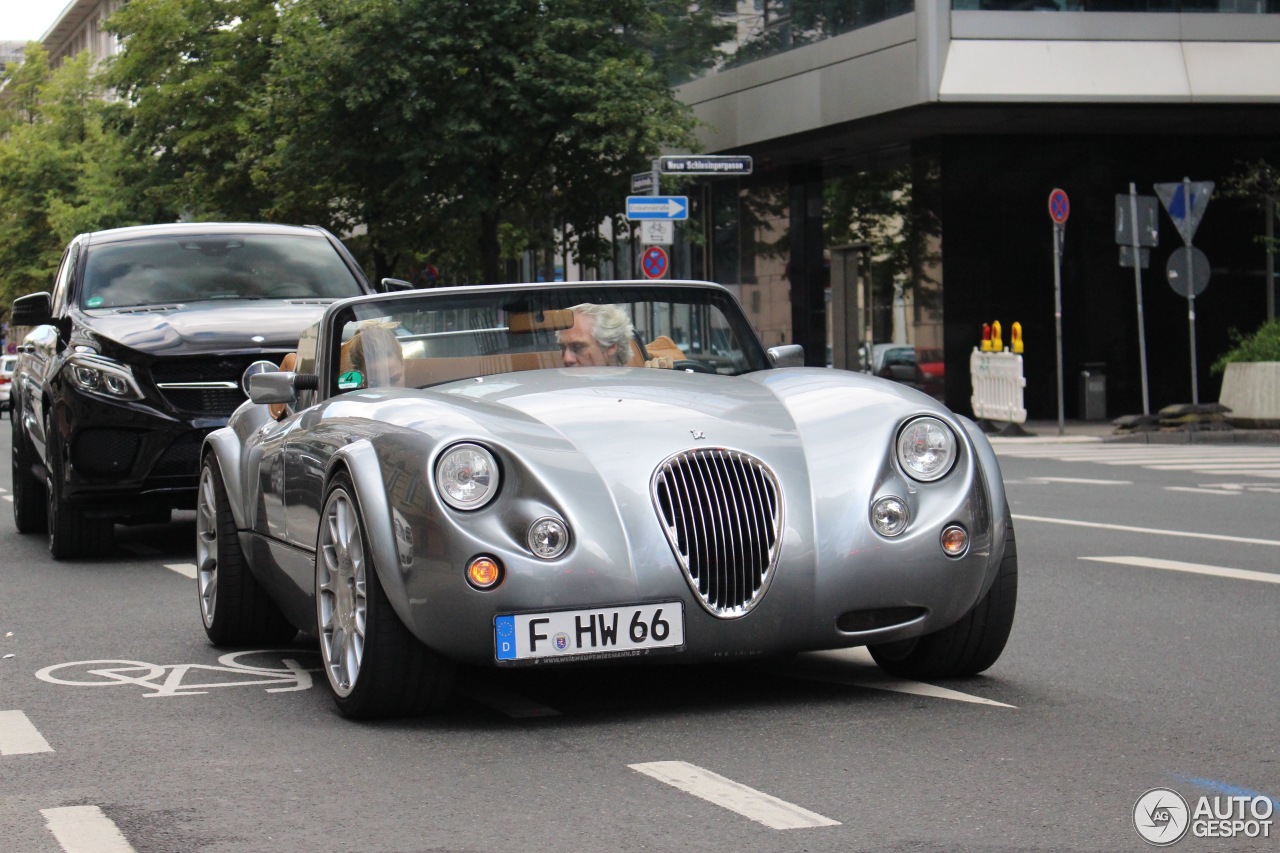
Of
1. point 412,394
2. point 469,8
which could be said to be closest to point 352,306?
point 412,394

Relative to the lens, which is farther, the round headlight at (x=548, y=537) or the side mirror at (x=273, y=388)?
the side mirror at (x=273, y=388)

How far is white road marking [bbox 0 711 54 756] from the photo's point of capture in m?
5.36

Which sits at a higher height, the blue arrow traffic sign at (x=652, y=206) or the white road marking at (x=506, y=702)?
the blue arrow traffic sign at (x=652, y=206)

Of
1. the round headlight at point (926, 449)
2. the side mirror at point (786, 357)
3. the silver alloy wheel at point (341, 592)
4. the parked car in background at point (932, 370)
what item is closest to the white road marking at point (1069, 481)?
the side mirror at point (786, 357)

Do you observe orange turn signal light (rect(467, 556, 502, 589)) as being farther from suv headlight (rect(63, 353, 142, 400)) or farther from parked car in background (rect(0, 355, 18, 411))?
parked car in background (rect(0, 355, 18, 411))

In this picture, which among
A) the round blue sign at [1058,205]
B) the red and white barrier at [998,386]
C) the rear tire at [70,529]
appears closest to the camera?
the rear tire at [70,529]

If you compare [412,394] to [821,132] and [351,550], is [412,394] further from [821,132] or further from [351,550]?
[821,132]

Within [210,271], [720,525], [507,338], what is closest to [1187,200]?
[210,271]

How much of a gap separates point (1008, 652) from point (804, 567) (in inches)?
66.3

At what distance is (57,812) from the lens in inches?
179

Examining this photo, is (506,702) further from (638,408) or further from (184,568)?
(184,568)

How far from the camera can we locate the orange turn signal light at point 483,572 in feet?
17.1

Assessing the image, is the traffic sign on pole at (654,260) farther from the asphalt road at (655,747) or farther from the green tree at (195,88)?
the asphalt road at (655,747)

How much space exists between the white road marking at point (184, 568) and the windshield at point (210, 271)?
1.74 meters
